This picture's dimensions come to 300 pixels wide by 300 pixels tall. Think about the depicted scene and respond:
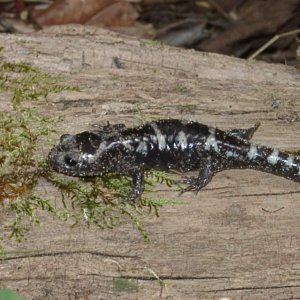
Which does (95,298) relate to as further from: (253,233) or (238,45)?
(238,45)

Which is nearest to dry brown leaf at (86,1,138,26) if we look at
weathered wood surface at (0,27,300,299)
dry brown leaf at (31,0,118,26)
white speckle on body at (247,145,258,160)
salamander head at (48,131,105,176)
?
dry brown leaf at (31,0,118,26)

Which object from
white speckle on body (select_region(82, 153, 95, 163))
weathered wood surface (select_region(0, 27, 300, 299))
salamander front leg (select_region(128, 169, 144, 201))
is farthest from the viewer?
white speckle on body (select_region(82, 153, 95, 163))

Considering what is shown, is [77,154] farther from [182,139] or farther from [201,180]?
[201,180]

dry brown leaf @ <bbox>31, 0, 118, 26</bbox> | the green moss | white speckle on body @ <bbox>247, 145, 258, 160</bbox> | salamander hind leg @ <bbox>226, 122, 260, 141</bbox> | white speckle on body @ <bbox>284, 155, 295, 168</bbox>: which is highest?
dry brown leaf @ <bbox>31, 0, 118, 26</bbox>

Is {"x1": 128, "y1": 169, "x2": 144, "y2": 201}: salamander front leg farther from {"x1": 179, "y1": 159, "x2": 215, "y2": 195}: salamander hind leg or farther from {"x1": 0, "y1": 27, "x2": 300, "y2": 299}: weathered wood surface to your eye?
{"x1": 179, "y1": 159, "x2": 215, "y2": 195}: salamander hind leg

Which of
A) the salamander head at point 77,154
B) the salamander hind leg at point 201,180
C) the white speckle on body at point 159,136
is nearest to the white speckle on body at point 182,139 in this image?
the white speckle on body at point 159,136

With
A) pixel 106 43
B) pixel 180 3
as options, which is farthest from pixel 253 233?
pixel 180 3

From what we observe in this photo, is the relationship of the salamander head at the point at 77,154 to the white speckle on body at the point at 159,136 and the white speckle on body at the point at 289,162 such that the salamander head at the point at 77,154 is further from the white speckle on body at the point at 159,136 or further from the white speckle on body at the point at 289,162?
the white speckle on body at the point at 289,162
